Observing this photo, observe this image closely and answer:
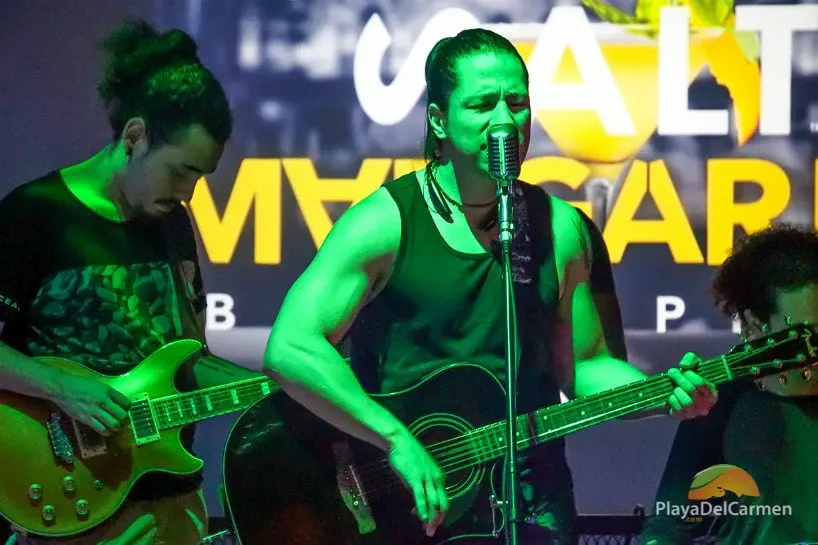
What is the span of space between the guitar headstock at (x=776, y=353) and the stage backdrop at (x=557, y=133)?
352 mm

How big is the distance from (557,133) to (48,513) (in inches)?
73.0

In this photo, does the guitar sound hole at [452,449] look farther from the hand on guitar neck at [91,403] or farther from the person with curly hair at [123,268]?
the hand on guitar neck at [91,403]

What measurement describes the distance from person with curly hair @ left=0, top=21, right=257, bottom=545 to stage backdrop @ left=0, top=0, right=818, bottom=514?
9 centimetres

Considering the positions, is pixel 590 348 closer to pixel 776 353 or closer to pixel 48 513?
pixel 776 353

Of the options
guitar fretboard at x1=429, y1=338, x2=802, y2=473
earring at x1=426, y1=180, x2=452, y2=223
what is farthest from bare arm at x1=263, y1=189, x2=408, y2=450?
guitar fretboard at x1=429, y1=338, x2=802, y2=473

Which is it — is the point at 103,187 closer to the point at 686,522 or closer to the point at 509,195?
the point at 509,195

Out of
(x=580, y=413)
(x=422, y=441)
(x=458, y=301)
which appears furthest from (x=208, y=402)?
(x=580, y=413)

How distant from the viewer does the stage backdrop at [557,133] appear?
3539mm

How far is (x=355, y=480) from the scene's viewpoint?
311 cm

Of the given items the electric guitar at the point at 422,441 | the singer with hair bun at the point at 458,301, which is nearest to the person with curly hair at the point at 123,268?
the electric guitar at the point at 422,441

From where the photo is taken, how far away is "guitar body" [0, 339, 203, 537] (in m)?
3.31

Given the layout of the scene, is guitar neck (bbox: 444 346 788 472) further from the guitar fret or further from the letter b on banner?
the letter b on banner

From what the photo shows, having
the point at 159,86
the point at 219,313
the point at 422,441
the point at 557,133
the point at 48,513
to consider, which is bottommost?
the point at 48,513

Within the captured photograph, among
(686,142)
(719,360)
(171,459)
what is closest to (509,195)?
(719,360)
